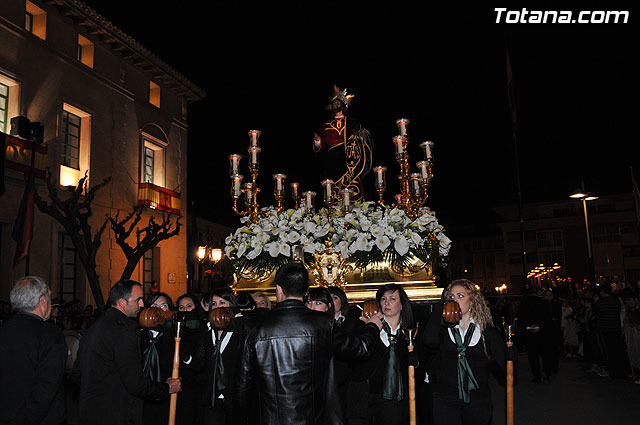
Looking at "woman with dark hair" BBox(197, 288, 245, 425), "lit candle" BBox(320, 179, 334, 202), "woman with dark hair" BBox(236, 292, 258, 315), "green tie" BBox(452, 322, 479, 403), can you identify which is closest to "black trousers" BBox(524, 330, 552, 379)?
"lit candle" BBox(320, 179, 334, 202)

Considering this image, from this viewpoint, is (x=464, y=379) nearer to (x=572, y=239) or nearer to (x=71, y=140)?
(x=71, y=140)

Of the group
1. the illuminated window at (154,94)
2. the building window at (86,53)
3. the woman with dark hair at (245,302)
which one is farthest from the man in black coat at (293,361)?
the illuminated window at (154,94)

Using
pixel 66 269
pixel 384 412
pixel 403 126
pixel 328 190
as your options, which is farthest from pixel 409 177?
pixel 66 269

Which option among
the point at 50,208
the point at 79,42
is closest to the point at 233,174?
the point at 50,208

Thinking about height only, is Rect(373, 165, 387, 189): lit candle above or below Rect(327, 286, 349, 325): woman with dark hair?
above

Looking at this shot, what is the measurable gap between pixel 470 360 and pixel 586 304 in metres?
11.5

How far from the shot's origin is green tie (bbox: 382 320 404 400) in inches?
173

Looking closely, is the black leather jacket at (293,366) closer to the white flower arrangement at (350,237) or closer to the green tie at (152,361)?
the green tie at (152,361)

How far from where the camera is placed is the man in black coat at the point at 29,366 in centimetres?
354

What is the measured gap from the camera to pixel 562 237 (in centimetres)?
5903

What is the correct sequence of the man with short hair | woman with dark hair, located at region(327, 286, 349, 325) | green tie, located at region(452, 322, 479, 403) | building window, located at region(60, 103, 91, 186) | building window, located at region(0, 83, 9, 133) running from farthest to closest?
building window, located at region(60, 103, 91, 186) → building window, located at region(0, 83, 9, 133) → woman with dark hair, located at region(327, 286, 349, 325) → green tie, located at region(452, 322, 479, 403) → the man with short hair

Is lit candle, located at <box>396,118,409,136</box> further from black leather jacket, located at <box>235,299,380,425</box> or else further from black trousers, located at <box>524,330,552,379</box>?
black trousers, located at <box>524,330,552,379</box>

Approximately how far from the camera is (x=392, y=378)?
14.5 ft

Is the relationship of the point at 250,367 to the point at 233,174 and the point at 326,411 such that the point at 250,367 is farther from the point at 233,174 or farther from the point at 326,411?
the point at 233,174
